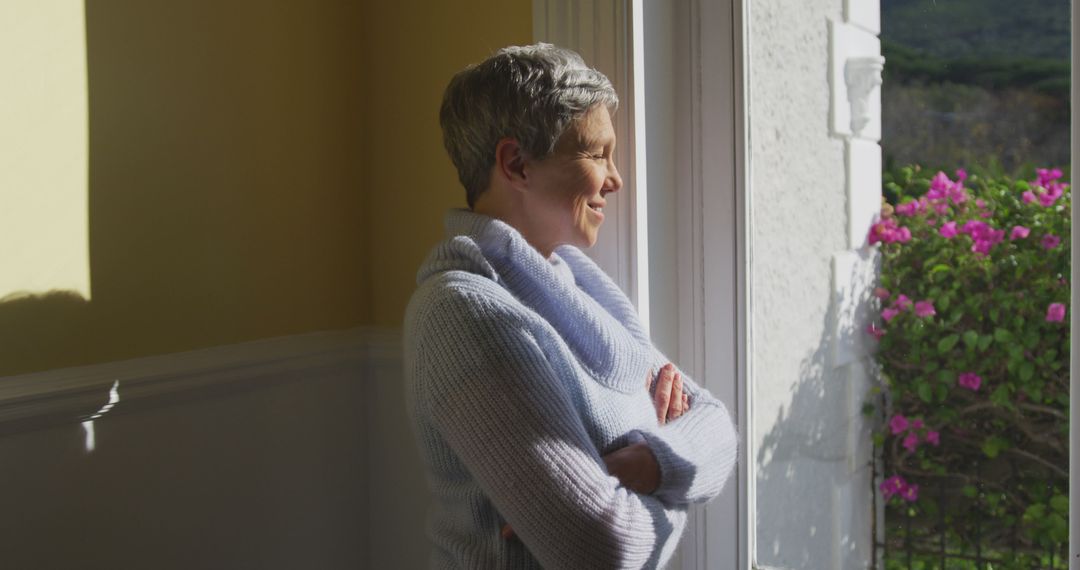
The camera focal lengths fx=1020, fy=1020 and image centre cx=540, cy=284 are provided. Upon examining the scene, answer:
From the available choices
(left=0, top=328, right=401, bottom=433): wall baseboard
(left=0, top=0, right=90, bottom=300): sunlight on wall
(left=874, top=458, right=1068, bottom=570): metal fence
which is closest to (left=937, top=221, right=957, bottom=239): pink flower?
(left=874, top=458, right=1068, bottom=570): metal fence

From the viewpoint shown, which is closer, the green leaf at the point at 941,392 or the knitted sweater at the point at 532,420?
the knitted sweater at the point at 532,420

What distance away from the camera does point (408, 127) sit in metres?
2.03

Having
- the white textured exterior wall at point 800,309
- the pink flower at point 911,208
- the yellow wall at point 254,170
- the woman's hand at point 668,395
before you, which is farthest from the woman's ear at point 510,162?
the pink flower at point 911,208

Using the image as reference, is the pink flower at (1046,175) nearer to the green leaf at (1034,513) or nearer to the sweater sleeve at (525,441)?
the green leaf at (1034,513)

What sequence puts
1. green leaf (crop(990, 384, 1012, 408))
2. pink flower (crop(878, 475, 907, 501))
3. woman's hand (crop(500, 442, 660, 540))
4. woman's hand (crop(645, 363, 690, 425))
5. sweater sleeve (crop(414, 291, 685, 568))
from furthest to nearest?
pink flower (crop(878, 475, 907, 501)) < green leaf (crop(990, 384, 1012, 408)) < woman's hand (crop(645, 363, 690, 425)) < woman's hand (crop(500, 442, 660, 540)) < sweater sleeve (crop(414, 291, 685, 568))

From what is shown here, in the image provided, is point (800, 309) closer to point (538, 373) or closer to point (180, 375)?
point (538, 373)

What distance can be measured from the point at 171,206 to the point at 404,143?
Result: 492 mm

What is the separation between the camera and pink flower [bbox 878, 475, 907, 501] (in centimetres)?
173

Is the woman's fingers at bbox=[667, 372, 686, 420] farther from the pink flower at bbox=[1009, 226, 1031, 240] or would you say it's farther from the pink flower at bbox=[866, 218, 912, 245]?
the pink flower at bbox=[1009, 226, 1031, 240]

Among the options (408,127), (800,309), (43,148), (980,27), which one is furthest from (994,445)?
(43,148)

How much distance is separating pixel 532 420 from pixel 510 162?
386 mm

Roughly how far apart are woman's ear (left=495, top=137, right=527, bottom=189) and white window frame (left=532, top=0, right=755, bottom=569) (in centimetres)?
36

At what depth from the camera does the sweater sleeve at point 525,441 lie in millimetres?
1204

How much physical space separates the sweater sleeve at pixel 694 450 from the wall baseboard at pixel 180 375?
2.45 ft
